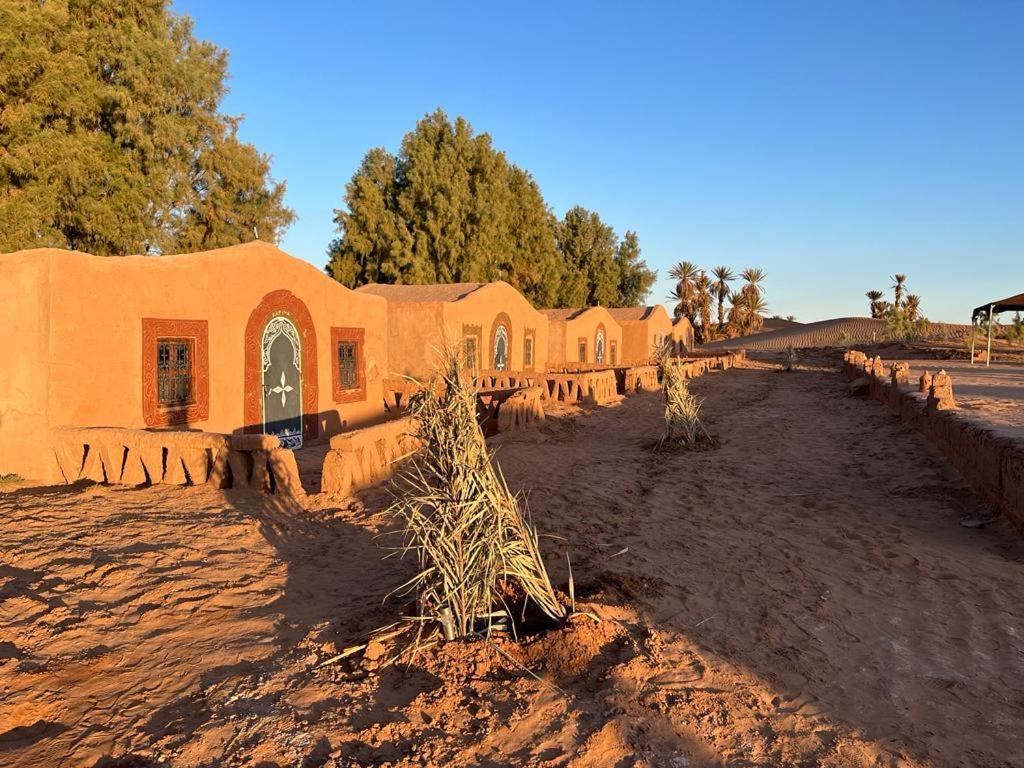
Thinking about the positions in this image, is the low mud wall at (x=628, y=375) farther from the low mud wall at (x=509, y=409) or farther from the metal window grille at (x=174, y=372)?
the metal window grille at (x=174, y=372)

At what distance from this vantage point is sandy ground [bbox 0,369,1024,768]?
2.95 meters

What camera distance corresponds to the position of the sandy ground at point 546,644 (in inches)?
116

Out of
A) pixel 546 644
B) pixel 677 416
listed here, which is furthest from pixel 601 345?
pixel 546 644

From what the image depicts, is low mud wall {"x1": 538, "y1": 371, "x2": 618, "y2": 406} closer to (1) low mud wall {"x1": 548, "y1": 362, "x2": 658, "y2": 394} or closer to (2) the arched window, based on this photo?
(1) low mud wall {"x1": 548, "y1": 362, "x2": 658, "y2": 394}

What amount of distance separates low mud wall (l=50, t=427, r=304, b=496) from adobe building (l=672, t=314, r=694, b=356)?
34592 millimetres

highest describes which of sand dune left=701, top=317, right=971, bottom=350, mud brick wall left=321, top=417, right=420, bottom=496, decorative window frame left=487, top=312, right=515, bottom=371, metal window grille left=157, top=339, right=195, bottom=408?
sand dune left=701, top=317, right=971, bottom=350

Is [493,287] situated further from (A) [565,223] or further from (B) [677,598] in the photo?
(A) [565,223]

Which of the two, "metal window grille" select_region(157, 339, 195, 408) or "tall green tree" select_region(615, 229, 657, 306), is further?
"tall green tree" select_region(615, 229, 657, 306)

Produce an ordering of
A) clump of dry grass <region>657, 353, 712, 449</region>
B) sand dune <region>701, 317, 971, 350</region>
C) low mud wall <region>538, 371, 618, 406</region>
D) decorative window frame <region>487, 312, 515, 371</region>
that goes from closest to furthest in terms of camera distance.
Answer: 1. clump of dry grass <region>657, 353, 712, 449</region>
2. low mud wall <region>538, 371, 618, 406</region>
3. decorative window frame <region>487, 312, 515, 371</region>
4. sand dune <region>701, 317, 971, 350</region>

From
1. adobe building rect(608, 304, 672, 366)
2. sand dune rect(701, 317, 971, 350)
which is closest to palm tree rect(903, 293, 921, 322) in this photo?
sand dune rect(701, 317, 971, 350)

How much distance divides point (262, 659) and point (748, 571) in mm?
3564

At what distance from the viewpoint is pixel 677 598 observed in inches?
178

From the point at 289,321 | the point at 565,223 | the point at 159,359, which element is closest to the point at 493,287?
the point at 289,321

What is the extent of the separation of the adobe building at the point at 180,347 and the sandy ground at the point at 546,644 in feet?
4.19
